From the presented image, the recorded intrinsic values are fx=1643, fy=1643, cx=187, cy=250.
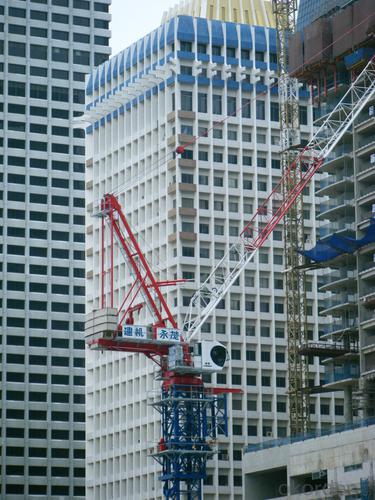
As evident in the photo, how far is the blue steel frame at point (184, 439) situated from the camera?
6713 inches

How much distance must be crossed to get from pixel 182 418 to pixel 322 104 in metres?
39.6

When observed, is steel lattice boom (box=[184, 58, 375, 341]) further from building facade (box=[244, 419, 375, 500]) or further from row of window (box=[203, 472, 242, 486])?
building facade (box=[244, 419, 375, 500])

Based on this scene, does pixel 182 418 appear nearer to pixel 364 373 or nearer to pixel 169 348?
pixel 169 348

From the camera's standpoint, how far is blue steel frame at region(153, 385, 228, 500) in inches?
6713

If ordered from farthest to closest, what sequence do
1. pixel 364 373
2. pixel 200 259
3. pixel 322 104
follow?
pixel 200 259 → pixel 322 104 → pixel 364 373

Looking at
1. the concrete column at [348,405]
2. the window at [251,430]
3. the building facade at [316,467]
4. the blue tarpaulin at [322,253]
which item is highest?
the blue tarpaulin at [322,253]

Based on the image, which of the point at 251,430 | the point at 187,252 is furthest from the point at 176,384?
the point at 187,252

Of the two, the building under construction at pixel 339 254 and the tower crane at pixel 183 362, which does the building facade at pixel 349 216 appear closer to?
the building under construction at pixel 339 254

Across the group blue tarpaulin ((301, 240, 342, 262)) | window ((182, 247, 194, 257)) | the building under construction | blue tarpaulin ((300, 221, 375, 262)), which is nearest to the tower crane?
the building under construction

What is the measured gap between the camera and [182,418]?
566 feet

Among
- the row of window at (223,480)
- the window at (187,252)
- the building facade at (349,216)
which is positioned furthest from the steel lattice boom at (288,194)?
the row of window at (223,480)

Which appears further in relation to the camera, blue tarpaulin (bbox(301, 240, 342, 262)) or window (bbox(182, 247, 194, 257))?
window (bbox(182, 247, 194, 257))

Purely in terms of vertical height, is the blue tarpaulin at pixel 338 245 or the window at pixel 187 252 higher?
the window at pixel 187 252

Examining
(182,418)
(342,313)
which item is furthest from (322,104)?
(182,418)
